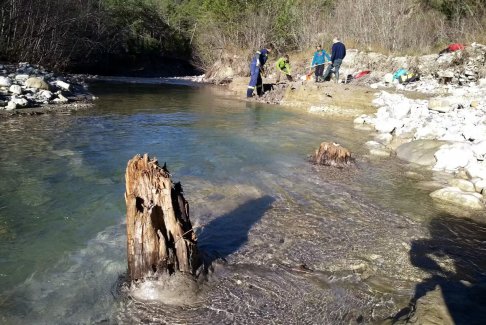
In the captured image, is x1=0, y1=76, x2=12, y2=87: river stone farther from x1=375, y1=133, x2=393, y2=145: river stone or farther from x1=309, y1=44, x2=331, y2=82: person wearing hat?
x1=375, y1=133, x2=393, y2=145: river stone

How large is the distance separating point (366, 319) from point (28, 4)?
2225cm

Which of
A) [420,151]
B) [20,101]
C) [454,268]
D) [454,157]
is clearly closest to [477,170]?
[454,157]

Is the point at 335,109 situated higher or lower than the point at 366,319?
higher

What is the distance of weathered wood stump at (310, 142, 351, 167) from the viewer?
806cm

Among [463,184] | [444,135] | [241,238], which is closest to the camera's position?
[241,238]

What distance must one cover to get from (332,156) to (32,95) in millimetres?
10553

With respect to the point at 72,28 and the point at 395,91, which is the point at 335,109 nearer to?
the point at 395,91

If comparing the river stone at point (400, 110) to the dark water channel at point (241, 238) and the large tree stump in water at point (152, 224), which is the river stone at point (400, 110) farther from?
the large tree stump in water at point (152, 224)

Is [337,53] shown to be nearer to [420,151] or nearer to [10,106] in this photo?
[420,151]

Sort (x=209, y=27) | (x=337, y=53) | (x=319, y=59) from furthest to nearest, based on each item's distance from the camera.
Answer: (x=209, y=27) < (x=319, y=59) < (x=337, y=53)

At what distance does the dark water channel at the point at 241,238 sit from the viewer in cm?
360

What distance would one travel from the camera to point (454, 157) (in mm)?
8070

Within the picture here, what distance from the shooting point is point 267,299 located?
373cm

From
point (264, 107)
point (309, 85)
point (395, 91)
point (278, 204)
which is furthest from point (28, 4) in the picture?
point (278, 204)
